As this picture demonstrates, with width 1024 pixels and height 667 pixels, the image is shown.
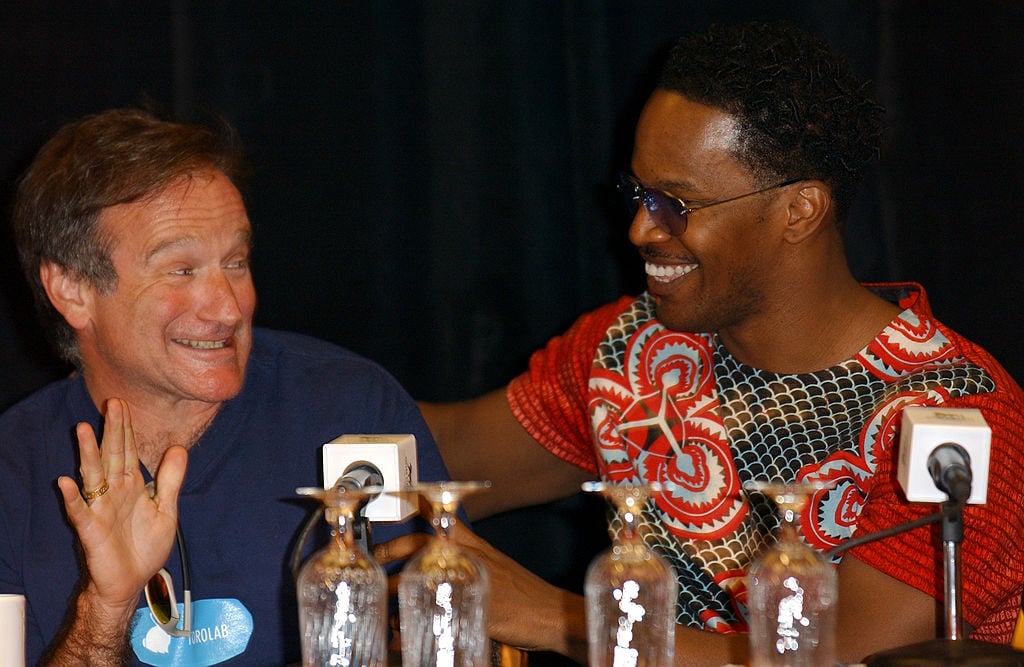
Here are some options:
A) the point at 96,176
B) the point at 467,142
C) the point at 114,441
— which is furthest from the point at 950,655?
the point at 467,142

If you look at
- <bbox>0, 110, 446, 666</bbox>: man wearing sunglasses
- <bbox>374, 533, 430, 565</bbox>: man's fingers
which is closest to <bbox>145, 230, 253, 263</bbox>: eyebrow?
<bbox>0, 110, 446, 666</bbox>: man wearing sunglasses

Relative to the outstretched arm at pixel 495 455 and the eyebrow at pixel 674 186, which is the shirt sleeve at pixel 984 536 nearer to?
the eyebrow at pixel 674 186

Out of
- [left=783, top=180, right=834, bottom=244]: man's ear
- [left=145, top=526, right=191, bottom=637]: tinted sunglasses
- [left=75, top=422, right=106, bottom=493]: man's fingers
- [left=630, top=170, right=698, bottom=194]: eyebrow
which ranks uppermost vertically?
[left=630, top=170, right=698, bottom=194]: eyebrow

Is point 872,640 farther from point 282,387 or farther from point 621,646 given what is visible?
point 282,387

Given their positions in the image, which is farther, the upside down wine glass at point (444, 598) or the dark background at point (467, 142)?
the dark background at point (467, 142)

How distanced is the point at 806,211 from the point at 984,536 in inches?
28.4

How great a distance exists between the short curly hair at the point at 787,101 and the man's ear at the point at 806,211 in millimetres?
34

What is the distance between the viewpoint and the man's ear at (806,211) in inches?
94.7

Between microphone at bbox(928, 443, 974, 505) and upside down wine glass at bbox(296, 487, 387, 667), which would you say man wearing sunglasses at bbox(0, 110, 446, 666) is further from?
microphone at bbox(928, 443, 974, 505)

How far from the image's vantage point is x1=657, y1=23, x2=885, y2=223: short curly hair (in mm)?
2367

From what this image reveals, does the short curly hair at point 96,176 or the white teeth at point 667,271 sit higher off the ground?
the short curly hair at point 96,176

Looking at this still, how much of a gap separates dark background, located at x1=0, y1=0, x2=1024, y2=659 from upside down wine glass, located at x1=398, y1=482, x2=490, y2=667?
1.50 meters

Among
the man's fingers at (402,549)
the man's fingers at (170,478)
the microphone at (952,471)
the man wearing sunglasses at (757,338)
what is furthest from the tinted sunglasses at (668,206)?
the man's fingers at (170,478)

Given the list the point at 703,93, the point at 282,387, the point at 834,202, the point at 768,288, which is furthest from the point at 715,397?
the point at 282,387
